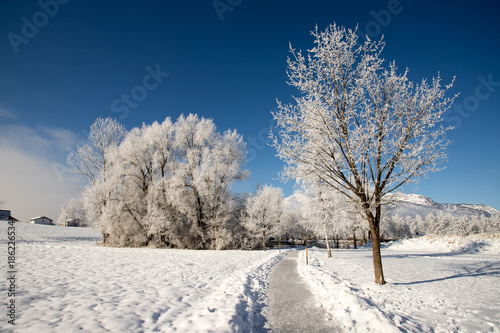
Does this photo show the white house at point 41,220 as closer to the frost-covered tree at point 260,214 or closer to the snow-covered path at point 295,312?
the frost-covered tree at point 260,214

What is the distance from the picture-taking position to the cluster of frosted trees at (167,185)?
24.2 metres

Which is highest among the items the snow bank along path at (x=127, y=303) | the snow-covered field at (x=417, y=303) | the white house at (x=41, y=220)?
the snow bank along path at (x=127, y=303)

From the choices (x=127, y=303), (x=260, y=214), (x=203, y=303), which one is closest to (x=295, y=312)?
(x=203, y=303)

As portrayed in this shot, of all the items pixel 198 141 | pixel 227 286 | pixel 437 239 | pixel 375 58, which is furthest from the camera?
pixel 437 239

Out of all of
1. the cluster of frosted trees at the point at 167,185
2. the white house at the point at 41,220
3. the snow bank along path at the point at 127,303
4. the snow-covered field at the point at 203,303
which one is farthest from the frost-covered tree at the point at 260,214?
the white house at the point at 41,220

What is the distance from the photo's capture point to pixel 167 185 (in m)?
24.8

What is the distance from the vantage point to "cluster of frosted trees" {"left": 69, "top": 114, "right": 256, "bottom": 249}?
24.2m

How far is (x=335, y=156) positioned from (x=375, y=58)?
405 cm

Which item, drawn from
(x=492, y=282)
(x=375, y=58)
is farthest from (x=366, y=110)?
(x=492, y=282)

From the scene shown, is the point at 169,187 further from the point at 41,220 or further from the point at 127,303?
the point at 41,220

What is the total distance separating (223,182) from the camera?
90.0 feet

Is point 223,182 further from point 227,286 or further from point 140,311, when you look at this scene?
point 140,311

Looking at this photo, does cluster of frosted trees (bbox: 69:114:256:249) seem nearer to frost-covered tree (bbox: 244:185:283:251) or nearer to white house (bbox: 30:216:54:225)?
frost-covered tree (bbox: 244:185:283:251)

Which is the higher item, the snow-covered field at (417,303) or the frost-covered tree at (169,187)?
the frost-covered tree at (169,187)
